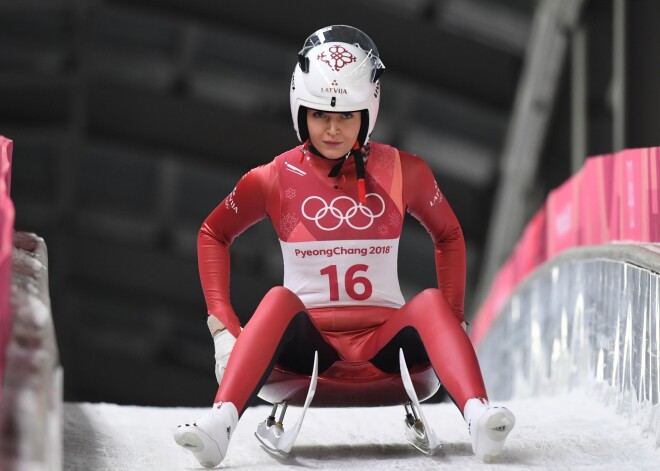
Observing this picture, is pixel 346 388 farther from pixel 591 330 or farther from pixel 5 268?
pixel 591 330

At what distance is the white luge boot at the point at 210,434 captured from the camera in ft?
11.2

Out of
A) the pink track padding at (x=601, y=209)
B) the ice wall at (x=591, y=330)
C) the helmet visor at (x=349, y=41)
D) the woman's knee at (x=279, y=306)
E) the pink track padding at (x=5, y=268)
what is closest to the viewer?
the pink track padding at (x=5, y=268)

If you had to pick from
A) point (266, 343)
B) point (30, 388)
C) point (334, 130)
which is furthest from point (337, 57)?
point (30, 388)

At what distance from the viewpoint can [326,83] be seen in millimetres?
4012

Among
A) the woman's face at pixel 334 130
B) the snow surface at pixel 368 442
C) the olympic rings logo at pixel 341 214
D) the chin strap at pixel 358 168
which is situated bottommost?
the snow surface at pixel 368 442

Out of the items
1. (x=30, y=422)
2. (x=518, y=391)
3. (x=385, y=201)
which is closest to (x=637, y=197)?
(x=385, y=201)

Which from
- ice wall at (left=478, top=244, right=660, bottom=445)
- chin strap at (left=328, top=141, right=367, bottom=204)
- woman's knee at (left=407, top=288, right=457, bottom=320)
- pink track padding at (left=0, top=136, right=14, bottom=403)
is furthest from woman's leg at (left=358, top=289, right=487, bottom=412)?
pink track padding at (left=0, top=136, right=14, bottom=403)

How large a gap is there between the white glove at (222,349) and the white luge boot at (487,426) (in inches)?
31.3

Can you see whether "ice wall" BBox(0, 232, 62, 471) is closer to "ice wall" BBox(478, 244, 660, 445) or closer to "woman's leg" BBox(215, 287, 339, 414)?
"woman's leg" BBox(215, 287, 339, 414)

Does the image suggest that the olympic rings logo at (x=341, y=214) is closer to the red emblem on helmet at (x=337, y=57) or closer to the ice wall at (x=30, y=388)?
the red emblem on helmet at (x=337, y=57)

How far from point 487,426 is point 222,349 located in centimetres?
93

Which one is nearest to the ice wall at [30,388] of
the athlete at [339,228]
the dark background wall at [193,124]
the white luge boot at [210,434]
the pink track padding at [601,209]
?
the white luge boot at [210,434]

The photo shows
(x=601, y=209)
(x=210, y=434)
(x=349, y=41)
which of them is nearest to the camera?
(x=210, y=434)

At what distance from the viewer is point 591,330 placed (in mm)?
5492
